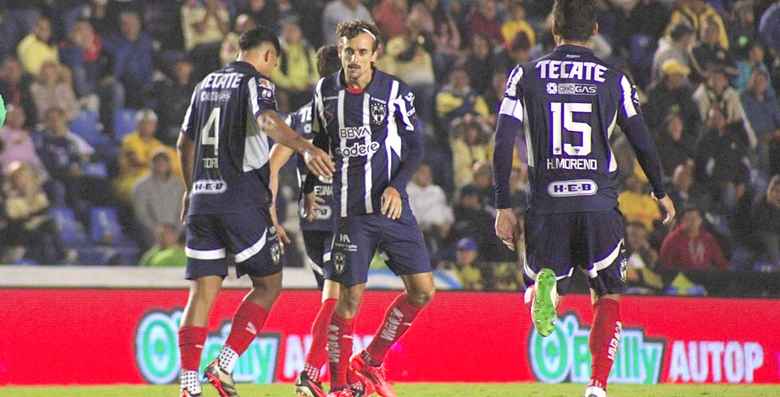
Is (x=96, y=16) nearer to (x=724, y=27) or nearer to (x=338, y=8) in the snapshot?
(x=338, y=8)

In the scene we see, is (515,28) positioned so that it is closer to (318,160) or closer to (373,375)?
(373,375)

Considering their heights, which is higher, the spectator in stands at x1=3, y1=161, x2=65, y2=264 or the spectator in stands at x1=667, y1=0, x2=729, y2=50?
the spectator in stands at x1=667, y1=0, x2=729, y2=50

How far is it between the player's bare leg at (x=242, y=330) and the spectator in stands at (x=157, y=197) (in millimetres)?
5293

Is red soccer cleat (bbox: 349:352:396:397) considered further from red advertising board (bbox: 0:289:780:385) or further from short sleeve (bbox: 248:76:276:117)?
red advertising board (bbox: 0:289:780:385)

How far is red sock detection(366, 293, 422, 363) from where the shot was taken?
27.4 ft

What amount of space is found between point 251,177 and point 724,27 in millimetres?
10649

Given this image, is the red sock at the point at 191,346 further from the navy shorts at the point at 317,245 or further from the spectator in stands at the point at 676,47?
the spectator in stands at the point at 676,47

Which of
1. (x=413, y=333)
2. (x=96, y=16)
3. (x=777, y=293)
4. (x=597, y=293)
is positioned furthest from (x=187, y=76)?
(x=597, y=293)

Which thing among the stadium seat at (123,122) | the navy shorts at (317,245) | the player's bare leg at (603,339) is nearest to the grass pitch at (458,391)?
the navy shorts at (317,245)

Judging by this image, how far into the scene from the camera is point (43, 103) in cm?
1381

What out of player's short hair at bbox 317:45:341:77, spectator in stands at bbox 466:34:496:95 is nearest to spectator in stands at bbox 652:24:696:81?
spectator in stands at bbox 466:34:496:95

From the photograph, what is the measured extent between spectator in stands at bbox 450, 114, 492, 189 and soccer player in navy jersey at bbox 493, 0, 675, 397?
279 inches

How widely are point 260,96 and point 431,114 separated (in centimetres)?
765

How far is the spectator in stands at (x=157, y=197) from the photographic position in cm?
1327
